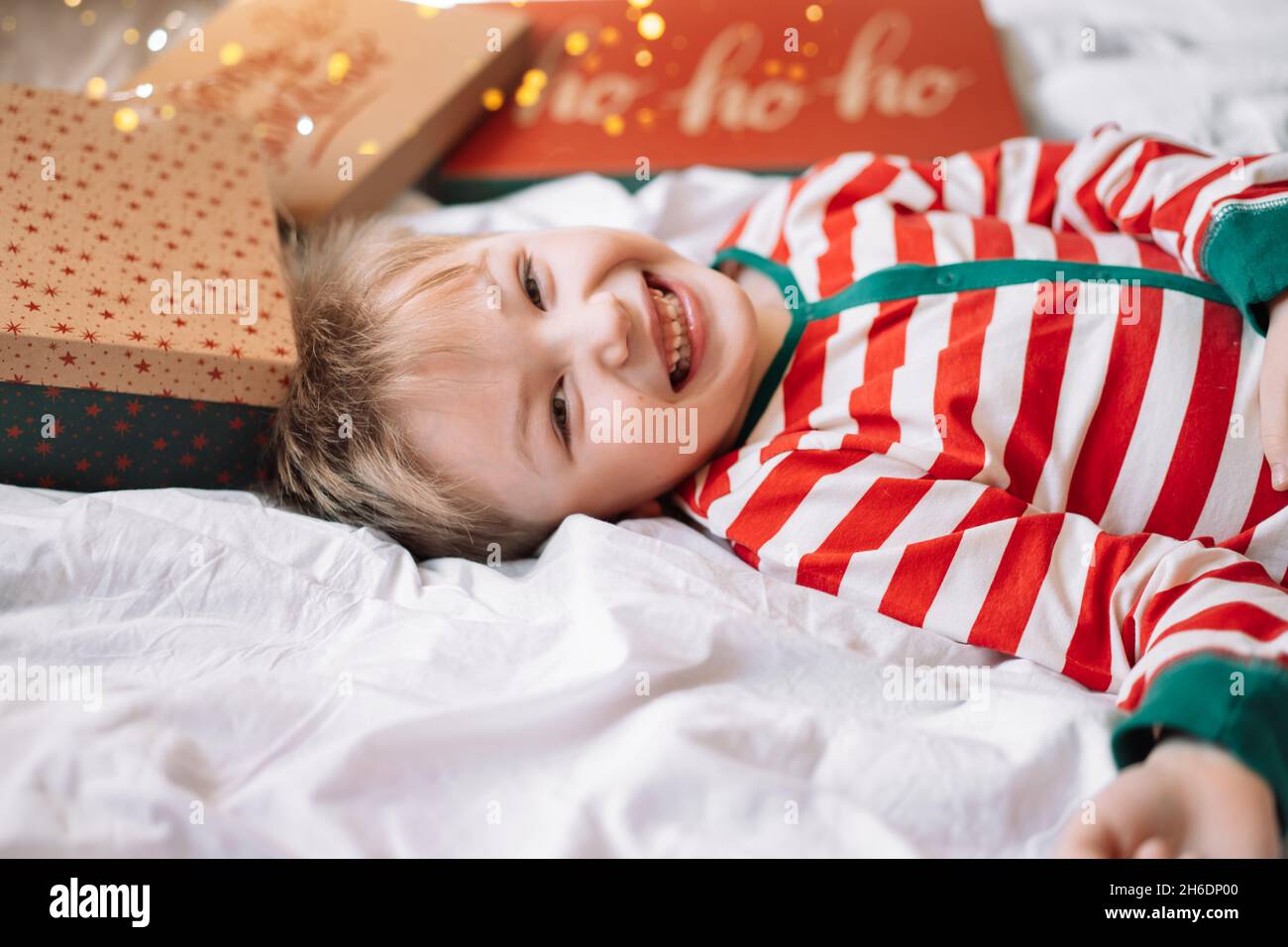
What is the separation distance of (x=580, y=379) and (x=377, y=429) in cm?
20

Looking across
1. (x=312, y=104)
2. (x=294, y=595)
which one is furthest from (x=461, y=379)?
(x=312, y=104)

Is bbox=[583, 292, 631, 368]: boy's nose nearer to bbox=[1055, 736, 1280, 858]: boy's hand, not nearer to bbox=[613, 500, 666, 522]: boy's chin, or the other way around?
bbox=[613, 500, 666, 522]: boy's chin

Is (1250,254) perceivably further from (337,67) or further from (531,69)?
(337,67)

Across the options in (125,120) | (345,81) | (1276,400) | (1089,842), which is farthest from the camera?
(345,81)

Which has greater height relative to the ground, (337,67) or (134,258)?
(337,67)

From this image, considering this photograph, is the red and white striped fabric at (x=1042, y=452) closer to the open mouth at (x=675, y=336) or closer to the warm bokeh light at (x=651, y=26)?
the open mouth at (x=675, y=336)

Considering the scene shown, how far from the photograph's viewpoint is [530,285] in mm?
958

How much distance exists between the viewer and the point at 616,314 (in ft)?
2.95

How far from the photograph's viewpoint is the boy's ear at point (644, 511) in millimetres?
1019

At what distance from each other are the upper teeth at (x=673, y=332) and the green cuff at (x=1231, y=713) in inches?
20.0

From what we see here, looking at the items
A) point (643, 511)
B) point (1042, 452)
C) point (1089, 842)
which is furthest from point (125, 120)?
point (1089, 842)

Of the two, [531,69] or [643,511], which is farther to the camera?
[531,69]

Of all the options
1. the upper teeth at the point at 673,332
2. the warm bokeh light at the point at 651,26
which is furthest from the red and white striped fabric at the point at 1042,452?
the warm bokeh light at the point at 651,26

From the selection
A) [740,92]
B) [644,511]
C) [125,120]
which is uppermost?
[740,92]
